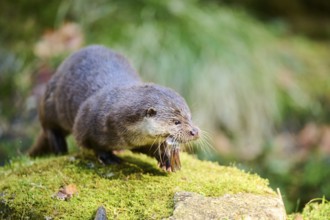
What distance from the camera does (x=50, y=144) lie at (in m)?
5.54

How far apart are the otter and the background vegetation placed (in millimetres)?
2138

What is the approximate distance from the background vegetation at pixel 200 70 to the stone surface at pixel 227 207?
3550 mm

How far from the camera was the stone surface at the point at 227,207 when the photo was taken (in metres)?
3.60

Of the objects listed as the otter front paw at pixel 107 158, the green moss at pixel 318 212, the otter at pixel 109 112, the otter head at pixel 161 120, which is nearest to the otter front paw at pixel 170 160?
the otter at pixel 109 112

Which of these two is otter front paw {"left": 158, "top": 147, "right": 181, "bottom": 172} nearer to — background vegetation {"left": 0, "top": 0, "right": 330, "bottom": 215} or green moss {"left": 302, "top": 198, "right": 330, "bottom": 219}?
green moss {"left": 302, "top": 198, "right": 330, "bottom": 219}

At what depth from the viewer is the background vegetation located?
26.1 feet

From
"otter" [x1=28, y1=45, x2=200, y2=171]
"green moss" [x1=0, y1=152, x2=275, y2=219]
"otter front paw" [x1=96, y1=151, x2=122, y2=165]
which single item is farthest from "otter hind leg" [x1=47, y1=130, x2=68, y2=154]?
"otter front paw" [x1=96, y1=151, x2=122, y2=165]

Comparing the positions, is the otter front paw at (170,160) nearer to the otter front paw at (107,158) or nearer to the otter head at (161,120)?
the otter head at (161,120)

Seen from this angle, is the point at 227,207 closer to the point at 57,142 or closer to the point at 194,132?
the point at 194,132

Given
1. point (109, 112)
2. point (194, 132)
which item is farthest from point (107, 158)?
point (194, 132)

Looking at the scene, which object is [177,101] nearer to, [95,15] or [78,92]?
[78,92]

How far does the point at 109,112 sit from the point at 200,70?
3.87m

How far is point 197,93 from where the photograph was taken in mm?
8000

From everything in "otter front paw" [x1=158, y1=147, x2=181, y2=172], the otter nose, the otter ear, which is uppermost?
the otter ear
